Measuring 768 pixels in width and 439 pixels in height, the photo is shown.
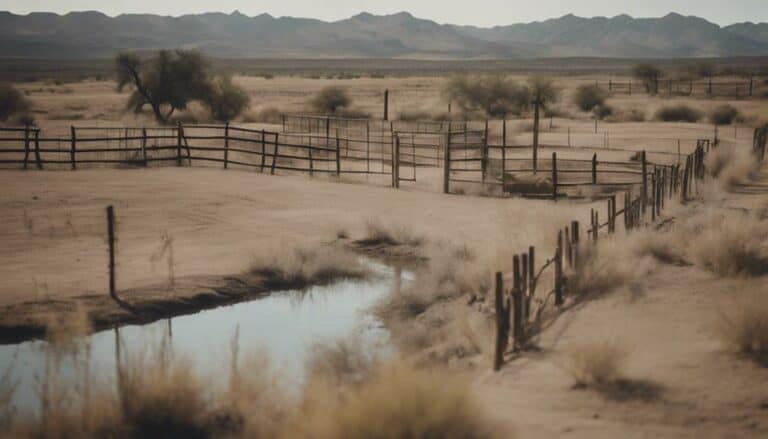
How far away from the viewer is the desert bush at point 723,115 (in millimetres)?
40844

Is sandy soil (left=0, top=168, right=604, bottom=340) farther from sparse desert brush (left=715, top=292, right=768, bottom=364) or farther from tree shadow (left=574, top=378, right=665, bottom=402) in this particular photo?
tree shadow (left=574, top=378, right=665, bottom=402)

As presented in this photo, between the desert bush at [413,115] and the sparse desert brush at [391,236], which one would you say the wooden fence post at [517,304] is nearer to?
the sparse desert brush at [391,236]

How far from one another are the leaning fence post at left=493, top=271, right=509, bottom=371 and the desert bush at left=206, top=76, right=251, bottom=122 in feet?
124

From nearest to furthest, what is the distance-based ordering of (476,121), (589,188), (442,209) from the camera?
1. (442,209)
2. (589,188)
3. (476,121)

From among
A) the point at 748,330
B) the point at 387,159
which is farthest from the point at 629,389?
the point at 387,159

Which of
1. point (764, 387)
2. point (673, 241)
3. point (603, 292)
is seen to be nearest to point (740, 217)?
point (673, 241)

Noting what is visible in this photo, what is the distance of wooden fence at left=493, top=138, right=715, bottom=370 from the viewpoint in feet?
27.3

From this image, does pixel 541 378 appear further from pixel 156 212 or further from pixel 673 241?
Result: pixel 156 212

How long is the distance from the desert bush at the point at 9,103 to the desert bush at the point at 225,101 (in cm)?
911

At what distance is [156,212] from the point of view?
18.3 meters

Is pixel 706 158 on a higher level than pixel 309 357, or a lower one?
higher

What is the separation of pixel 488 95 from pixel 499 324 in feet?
139

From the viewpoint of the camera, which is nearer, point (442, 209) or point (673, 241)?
point (673, 241)

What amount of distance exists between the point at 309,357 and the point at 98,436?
129 inches
